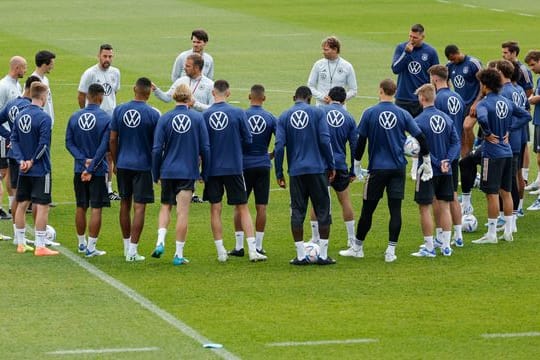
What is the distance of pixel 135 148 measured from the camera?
55.9 ft

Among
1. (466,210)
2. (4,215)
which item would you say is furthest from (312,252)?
(4,215)

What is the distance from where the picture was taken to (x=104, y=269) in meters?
16.8

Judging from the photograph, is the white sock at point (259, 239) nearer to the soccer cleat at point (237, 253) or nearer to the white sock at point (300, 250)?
the soccer cleat at point (237, 253)

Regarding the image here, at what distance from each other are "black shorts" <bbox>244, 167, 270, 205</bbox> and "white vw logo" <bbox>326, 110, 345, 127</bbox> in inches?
40.2

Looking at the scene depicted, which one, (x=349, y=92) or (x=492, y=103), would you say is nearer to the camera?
(x=492, y=103)

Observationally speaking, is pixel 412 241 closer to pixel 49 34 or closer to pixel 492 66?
pixel 492 66

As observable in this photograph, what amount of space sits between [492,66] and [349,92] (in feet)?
10.3

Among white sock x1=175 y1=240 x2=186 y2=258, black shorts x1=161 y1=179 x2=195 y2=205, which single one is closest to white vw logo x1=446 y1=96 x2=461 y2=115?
black shorts x1=161 y1=179 x2=195 y2=205

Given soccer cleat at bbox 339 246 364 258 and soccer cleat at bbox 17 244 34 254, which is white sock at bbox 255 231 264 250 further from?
soccer cleat at bbox 17 244 34 254

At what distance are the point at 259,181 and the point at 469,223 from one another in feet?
11.0

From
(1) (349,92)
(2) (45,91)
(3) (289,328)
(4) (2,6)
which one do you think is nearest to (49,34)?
(4) (2,6)

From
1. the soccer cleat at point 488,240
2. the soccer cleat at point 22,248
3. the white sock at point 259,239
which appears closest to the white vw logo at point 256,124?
the white sock at point 259,239

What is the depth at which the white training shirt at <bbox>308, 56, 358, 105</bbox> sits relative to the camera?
2145 cm

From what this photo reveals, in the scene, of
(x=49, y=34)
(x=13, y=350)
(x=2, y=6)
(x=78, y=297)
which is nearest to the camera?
(x=13, y=350)
